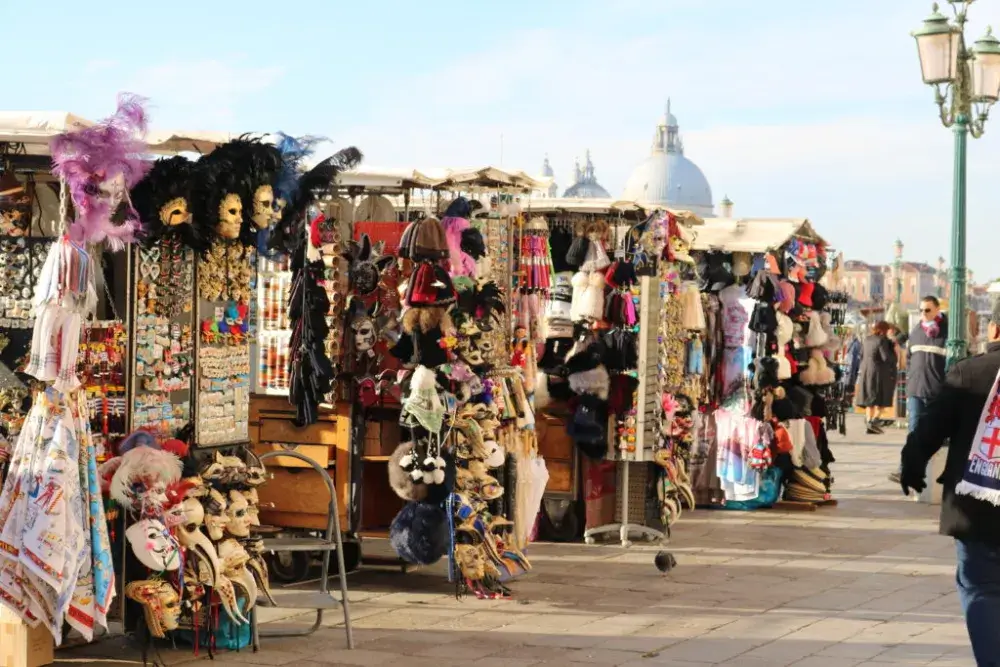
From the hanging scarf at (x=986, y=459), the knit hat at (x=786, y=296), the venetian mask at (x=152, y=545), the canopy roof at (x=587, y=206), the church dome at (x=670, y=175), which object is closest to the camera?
the hanging scarf at (x=986, y=459)

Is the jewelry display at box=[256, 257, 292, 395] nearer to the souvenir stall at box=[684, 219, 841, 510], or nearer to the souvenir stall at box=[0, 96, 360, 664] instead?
the souvenir stall at box=[0, 96, 360, 664]

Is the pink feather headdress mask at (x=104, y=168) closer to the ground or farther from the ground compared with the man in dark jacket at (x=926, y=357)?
farther from the ground

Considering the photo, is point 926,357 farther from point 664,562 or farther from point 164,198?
point 164,198

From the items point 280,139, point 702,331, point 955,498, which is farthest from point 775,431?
point 955,498

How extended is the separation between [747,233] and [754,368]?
1.22 m

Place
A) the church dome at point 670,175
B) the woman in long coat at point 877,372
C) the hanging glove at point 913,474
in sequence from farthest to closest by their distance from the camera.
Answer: the church dome at point 670,175, the woman in long coat at point 877,372, the hanging glove at point 913,474

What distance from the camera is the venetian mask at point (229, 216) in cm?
755

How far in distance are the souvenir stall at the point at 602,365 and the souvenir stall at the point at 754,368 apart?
4.77 ft

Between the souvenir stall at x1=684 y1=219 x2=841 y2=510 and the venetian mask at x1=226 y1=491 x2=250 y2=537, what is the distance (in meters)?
6.01

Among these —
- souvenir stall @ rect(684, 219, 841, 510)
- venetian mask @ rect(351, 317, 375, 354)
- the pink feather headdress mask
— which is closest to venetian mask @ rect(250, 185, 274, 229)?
the pink feather headdress mask

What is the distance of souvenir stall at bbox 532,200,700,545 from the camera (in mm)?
11297

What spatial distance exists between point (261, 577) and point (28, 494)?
4.86ft

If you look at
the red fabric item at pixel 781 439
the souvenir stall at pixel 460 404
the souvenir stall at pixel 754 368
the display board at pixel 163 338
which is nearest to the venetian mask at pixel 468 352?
the souvenir stall at pixel 460 404

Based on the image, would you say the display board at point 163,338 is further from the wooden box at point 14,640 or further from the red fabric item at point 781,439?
the red fabric item at point 781,439
